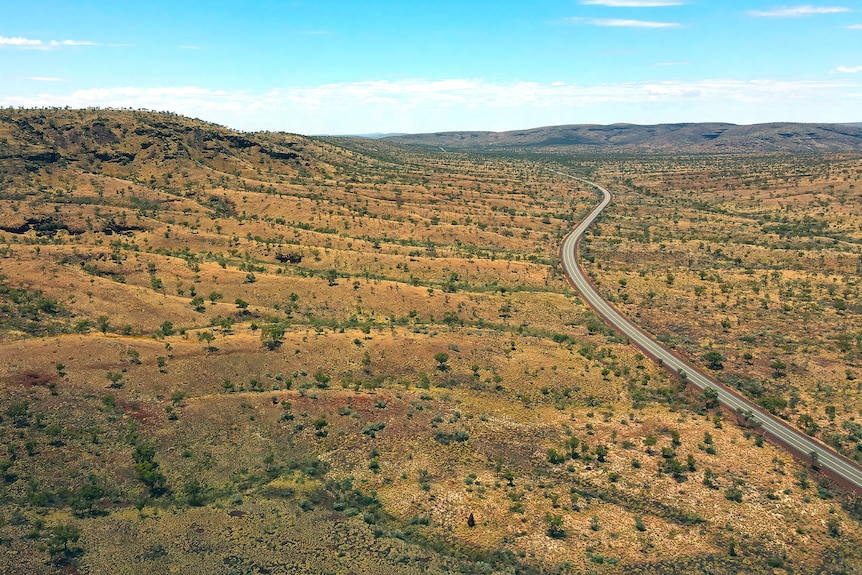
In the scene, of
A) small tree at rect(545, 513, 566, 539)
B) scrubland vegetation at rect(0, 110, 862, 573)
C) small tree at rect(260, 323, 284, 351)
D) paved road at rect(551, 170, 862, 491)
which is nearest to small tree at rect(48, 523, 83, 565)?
scrubland vegetation at rect(0, 110, 862, 573)

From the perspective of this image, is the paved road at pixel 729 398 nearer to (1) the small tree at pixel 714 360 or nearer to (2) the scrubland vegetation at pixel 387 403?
(2) the scrubland vegetation at pixel 387 403

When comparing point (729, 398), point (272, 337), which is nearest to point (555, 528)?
point (729, 398)

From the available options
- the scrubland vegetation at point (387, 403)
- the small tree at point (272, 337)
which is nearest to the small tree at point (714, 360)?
the scrubland vegetation at point (387, 403)

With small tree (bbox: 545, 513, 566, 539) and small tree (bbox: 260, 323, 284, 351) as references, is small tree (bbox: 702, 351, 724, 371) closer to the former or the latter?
small tree (bbox: 545, 513, 566, 539)

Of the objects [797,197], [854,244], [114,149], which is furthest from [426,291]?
[797,197]

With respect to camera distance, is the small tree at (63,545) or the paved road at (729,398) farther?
the paved road at (729,398)

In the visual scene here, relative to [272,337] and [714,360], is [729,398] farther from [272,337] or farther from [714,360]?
[272,337]
